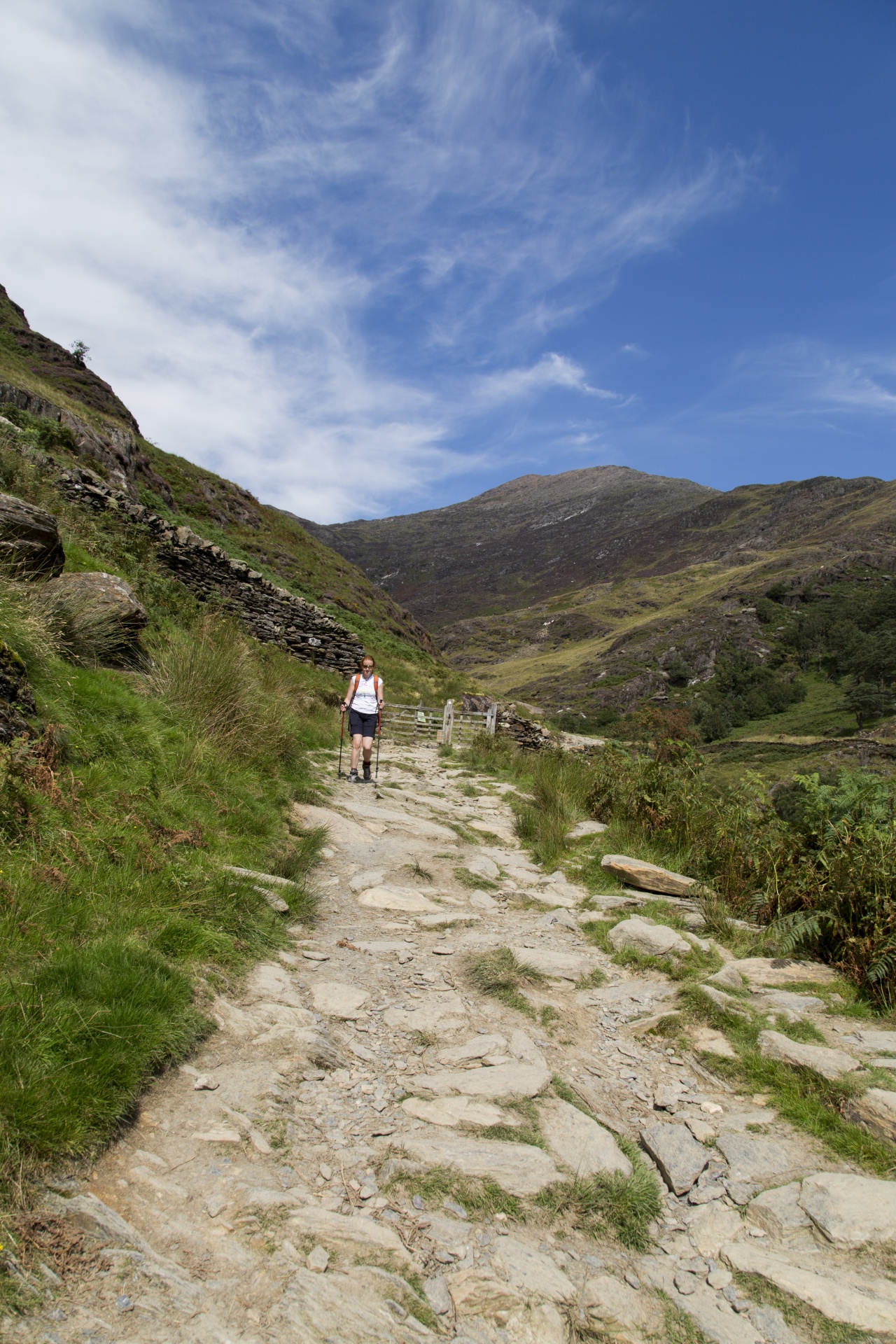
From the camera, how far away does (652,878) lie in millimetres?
5652

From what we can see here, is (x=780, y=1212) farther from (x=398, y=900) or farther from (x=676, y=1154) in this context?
(x=398, y=900)

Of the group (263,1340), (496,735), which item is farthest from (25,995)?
(496,735)

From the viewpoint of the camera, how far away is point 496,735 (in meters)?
17.3

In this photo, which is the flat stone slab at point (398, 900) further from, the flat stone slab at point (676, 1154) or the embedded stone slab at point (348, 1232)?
the embedded stone slab at point (348, 1232)

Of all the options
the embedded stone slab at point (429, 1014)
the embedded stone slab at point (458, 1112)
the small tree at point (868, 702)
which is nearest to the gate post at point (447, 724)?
the embedded stone slab at point (429, 1014)

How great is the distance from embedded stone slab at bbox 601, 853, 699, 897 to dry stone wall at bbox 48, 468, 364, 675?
1114cm

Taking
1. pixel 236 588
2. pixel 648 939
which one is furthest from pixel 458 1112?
pixel 236 588

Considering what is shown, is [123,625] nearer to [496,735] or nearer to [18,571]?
[18,571]

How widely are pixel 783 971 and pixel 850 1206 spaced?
207cm

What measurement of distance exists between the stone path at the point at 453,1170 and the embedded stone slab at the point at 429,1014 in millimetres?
14

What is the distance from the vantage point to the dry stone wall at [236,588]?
13234mm

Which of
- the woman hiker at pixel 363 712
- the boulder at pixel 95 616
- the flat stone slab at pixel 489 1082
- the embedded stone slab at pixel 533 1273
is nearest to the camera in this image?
the embedded stone slab at pixel 533 1273

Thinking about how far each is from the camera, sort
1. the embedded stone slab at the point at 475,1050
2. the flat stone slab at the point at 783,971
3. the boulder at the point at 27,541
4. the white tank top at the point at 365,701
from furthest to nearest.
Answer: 1. the white tank top at the point at 365,701
2. the boulder at the point at 27,541
3. the flat stone slab at the point at 783,971
4. the embedded stone slab at the point at 475,1050

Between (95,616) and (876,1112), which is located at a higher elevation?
(95,616)
